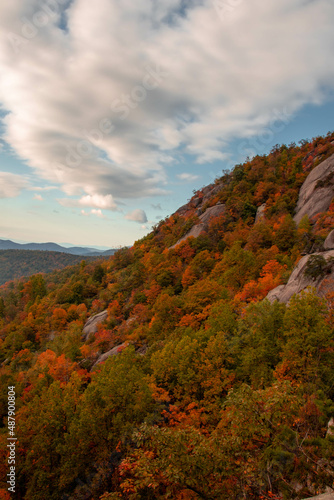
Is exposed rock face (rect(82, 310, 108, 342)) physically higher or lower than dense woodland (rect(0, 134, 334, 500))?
lower

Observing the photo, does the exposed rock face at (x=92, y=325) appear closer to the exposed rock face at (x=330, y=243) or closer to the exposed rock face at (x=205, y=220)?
the exposed rock face at (x=205, y=220)

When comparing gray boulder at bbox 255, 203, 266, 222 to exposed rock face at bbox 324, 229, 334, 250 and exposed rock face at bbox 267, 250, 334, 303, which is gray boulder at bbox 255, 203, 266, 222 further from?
exposed rock face at bbox 267, 250, 334, 303

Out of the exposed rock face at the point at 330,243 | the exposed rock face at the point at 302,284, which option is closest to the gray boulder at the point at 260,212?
the exposed rock face at the point at 330,243

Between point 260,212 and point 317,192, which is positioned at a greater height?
point 317,192

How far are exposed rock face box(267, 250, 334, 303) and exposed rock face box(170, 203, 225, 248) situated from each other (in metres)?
49.3

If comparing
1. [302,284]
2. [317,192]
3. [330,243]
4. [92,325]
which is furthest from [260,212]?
[92,325]

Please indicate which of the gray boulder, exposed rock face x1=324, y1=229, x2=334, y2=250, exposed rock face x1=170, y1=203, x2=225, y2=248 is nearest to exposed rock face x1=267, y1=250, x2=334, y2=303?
exposed rock face x1=324, y1=229, x2=334, y2=250

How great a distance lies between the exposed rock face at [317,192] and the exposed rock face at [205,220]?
2399cm

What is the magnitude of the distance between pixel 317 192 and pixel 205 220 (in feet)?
107

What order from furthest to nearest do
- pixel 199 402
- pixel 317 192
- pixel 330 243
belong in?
pixel 317 192, pixel 330 243, pixel 199 402

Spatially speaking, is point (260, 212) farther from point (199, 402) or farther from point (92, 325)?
point (199, 402)

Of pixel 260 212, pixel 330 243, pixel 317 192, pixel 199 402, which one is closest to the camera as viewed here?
pixel 199 402

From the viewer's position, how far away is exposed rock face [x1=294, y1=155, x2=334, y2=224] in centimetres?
5265

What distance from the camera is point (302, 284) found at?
24844 millimetres
